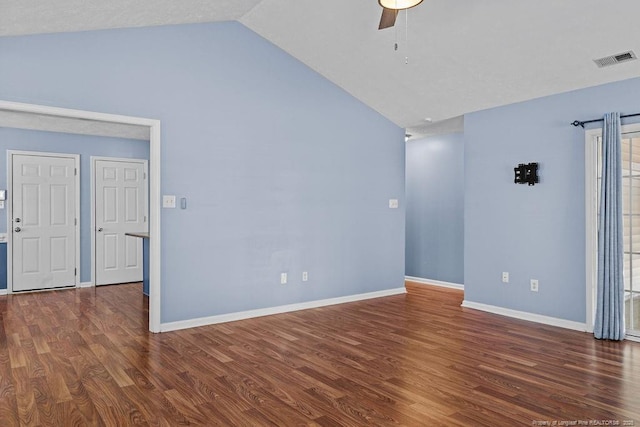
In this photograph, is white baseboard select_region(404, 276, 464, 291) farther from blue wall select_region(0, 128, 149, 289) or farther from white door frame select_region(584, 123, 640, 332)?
blue wall select_region(0, 128, 149, 289)

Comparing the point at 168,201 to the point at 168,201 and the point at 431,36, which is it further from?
the point at 431,36

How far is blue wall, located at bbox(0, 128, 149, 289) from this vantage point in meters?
6.52

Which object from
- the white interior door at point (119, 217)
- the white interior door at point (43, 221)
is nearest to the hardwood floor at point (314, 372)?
the white interior door at point (43, 221)

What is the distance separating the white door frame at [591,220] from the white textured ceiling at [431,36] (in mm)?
646

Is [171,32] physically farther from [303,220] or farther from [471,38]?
[471,38]

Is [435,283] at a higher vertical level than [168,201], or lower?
lower

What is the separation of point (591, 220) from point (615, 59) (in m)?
1.54

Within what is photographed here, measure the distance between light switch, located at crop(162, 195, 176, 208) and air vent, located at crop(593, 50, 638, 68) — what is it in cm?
428

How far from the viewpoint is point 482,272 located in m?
5.49

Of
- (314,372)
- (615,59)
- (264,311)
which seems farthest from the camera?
(264,311)

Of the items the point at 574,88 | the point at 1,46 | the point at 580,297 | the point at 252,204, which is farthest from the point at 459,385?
the point at 1,46

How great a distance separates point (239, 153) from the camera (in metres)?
5.03

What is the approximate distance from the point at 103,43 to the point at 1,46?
0.82 m

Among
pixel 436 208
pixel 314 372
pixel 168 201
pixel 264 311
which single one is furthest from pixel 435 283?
pixel 168 201
